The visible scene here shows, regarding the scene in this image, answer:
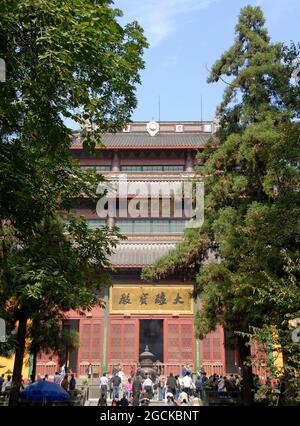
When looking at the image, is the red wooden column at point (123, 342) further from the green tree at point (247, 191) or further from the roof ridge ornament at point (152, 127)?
the roof ridge ornament at point (152, 127)

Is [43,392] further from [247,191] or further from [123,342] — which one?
[123,342]

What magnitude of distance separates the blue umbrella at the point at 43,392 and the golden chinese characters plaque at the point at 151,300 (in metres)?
10.0

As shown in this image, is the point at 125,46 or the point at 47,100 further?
the point at 125,46

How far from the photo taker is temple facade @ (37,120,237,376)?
22.6m

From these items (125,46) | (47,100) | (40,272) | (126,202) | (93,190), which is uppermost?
(126,202)

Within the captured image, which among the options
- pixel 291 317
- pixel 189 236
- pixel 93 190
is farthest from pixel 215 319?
pixel 93 190

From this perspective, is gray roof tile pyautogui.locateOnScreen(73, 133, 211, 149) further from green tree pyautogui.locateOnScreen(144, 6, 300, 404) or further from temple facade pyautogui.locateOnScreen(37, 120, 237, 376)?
green tree pyautogui.locateOnScreen(144, 6, 300, 404)

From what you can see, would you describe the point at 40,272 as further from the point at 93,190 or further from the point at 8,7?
the point at 8,7

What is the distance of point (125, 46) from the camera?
7.77 meters

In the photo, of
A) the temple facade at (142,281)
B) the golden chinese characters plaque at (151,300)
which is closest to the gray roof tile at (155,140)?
the temple facade at (142,281)

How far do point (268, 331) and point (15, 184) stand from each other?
17.5ft

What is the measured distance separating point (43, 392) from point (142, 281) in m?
11.1

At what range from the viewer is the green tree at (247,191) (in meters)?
10.8

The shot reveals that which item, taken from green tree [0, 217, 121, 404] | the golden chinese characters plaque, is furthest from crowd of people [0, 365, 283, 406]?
green tree [0, 217, 121, 404]
